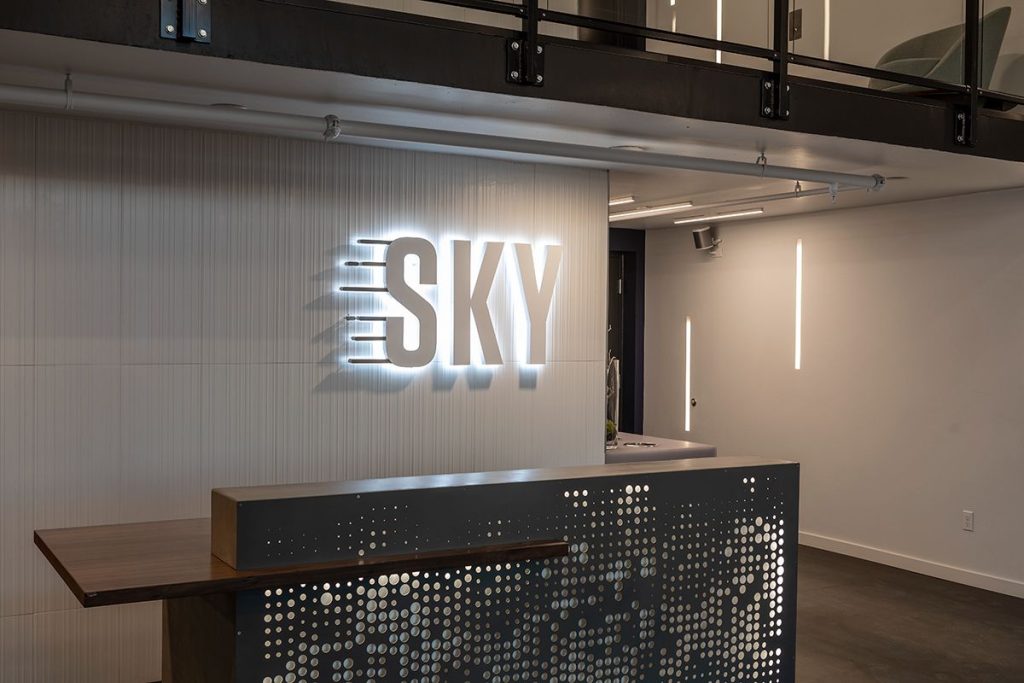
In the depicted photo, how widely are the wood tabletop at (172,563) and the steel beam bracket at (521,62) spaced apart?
1939mm

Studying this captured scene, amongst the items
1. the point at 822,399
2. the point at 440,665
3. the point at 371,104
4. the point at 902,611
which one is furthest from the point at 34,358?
the point at 822,399

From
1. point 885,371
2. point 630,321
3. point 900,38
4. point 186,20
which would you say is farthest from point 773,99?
point 630,321

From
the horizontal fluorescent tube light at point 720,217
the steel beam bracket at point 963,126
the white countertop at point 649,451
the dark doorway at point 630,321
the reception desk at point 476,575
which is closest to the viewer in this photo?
the reception desk at point 476,575

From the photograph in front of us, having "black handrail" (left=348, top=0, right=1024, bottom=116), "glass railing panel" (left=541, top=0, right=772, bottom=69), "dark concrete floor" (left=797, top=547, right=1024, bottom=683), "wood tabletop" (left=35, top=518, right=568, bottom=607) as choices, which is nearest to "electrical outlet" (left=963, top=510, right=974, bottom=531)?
"dark concrete floor" (left=797, top=547, right=1024, bottom=683)

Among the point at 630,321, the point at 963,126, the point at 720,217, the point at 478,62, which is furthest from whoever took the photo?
the point at 630,321

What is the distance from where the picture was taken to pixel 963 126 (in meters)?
5.63

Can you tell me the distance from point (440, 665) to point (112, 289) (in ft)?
8.25

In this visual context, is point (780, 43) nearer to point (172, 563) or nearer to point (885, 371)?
point (885, 371)

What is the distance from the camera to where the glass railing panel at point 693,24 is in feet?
15.6

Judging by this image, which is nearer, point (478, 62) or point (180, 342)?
point (478, 62)

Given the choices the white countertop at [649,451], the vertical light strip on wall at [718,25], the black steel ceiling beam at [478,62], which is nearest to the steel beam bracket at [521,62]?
the black steel ceiling beam at [478,62]

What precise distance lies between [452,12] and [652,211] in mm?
4017

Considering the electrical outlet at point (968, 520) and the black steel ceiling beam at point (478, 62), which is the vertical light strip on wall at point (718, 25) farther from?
the electrical outlet at point (968, 520)

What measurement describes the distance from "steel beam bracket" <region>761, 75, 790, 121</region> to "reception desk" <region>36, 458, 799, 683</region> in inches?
68.6
